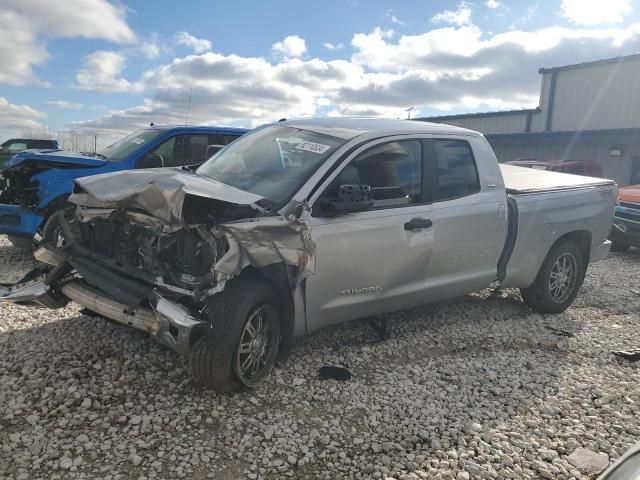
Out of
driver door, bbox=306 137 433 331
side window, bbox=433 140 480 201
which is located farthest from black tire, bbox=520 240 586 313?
driver door, bbox=306 137 433 331

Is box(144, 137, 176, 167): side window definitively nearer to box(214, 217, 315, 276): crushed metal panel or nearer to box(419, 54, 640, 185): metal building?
box(214, 217, 315, 276): crushed metal panel

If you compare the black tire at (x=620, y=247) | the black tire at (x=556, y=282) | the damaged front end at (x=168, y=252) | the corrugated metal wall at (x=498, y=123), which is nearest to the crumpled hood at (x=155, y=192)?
the damaged front end at (x=168, y=252)

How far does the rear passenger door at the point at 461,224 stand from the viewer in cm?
451

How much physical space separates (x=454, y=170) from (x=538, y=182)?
5.22 ft

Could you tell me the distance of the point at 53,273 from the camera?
3875 mm

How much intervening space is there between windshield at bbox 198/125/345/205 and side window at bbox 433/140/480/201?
1.06 meters

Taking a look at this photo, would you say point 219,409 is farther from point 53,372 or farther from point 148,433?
point 53,372

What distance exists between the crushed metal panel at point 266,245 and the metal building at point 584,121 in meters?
17.5

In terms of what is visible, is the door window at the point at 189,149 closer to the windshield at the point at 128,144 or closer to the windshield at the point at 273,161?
the windshield at the point at 128,144

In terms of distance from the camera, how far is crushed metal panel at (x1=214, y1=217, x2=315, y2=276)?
318 centimetres

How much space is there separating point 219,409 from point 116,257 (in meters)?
1.37

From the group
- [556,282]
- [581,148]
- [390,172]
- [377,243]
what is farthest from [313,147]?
[581,148]

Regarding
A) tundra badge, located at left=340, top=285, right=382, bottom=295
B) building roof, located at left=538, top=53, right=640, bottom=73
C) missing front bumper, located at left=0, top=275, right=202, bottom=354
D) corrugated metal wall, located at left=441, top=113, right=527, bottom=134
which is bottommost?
missing front bumper, located at left=0, top=275, right=202, bottom=354

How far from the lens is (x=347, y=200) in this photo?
3691 millimetres
